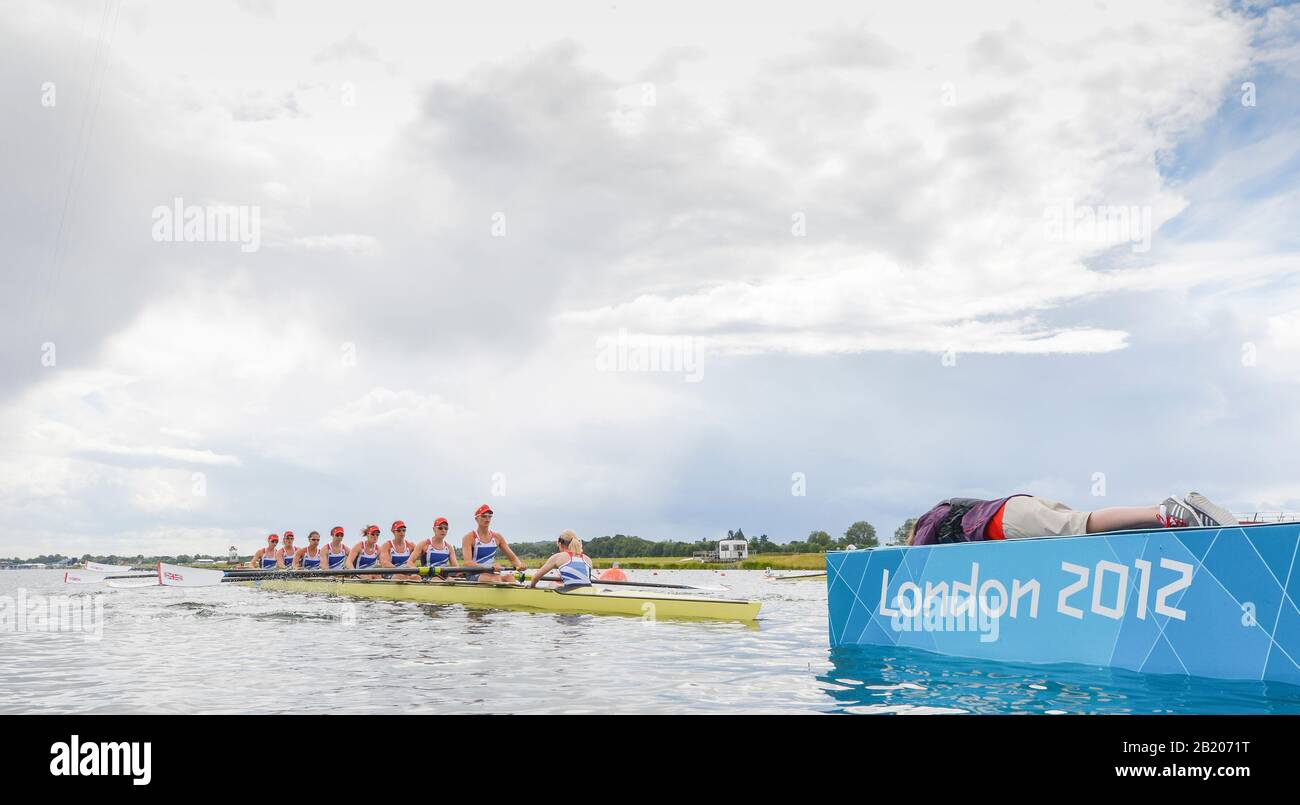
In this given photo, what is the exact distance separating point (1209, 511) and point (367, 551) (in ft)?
79.0

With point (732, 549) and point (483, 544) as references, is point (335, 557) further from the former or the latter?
point (732, 549)

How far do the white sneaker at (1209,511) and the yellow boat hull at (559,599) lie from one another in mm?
8610

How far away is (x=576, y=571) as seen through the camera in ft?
57.9

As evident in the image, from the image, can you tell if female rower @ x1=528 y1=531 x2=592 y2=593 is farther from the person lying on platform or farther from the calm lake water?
the person lying on platform

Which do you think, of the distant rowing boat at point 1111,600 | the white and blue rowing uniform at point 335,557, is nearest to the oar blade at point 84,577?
the white and blue rowing uniform at point 335,557

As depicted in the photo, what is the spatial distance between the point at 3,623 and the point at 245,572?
18.2ft

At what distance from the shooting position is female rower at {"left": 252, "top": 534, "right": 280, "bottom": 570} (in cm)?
3303

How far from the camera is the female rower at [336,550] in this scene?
2931 centimetres

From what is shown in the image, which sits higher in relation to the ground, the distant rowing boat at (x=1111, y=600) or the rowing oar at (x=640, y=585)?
the distant rowing boat at (x=1111, y=600)

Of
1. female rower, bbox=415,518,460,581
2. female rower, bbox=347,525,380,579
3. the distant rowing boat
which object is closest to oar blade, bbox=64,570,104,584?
female rower, bbox=347,525,380,579

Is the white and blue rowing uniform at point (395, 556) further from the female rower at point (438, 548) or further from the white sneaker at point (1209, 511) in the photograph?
the white sneaker at point (1209, 511)
